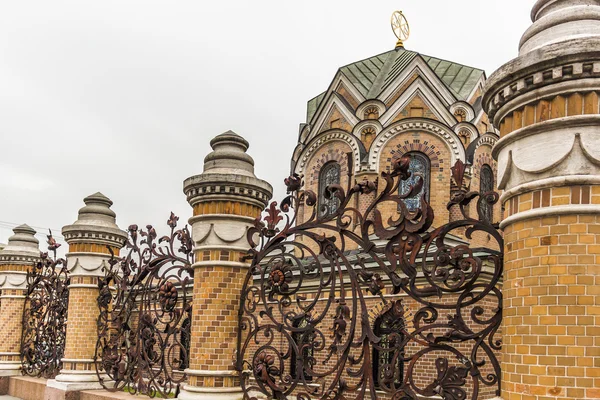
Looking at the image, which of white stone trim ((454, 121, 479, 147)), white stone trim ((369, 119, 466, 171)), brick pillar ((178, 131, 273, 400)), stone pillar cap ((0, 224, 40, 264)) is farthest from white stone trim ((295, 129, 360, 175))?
brick pillar ((178, 131, 273, 400))

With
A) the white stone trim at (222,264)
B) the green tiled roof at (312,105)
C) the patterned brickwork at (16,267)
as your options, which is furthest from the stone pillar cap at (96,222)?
the green tiled roof at (312,105)

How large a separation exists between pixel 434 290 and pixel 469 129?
14.2 meters

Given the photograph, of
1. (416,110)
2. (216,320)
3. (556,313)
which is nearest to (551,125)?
(556,313)

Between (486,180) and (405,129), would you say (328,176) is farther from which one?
(486,180)

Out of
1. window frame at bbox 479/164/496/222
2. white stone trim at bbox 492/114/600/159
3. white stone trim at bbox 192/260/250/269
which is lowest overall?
white stone trim at bbox 192/260/250/269

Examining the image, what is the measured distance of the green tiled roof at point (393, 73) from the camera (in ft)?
63.3

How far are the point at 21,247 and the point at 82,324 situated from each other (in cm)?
349

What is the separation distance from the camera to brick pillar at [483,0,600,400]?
365 centimetres

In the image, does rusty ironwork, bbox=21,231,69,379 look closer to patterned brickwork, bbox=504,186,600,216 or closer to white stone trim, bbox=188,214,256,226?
white stone trim, bbox=188,214,256,226

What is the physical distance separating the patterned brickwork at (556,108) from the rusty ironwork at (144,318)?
416 cm

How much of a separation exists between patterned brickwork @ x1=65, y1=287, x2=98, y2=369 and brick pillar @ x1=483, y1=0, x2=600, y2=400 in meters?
6.76

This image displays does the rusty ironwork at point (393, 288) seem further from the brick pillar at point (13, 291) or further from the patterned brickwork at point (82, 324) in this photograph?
the brick pillar at point (13, 291)

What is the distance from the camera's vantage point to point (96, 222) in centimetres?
936

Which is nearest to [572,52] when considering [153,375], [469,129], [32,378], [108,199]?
[153,375]
